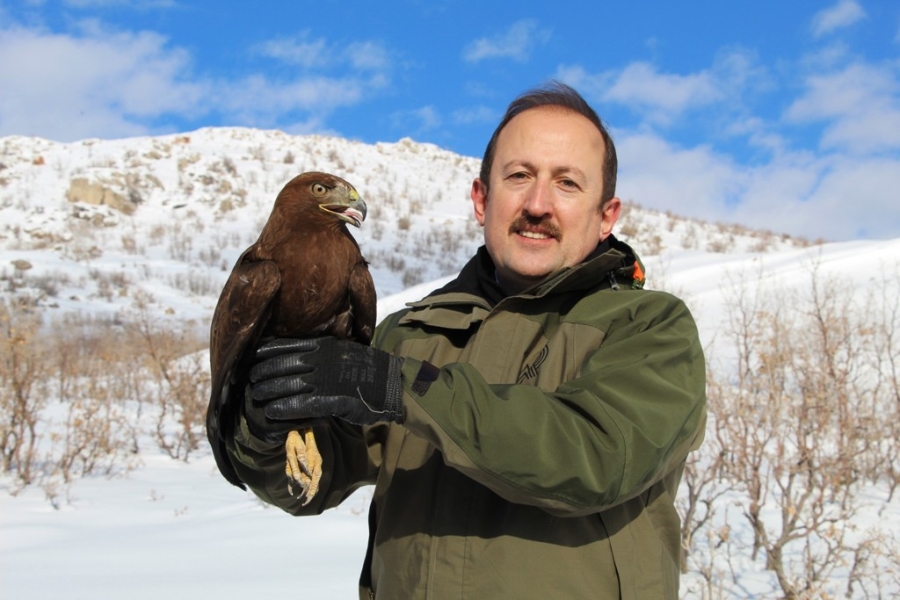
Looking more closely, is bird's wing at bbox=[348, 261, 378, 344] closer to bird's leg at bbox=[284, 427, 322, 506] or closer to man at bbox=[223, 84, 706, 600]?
man at bbox=[223, 84, 706, 600]

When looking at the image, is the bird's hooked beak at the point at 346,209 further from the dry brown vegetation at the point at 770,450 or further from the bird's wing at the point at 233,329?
the dry brown vegetation at the point at 770,450

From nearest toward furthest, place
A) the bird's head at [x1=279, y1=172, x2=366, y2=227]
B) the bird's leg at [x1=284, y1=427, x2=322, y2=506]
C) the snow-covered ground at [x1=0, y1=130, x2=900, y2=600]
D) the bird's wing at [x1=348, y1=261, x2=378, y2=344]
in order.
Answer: the bird's leg at [x1=284, y1=427, x2=322, y2=506] < the bird's wing at [x1=348, y1=261, x2=378, y2=344] < the bird's head at [x1=279, y1=172, x2=366, y2=227] < the snow-covered ground at [x1=0, y1=130, x2=900, y2=600]

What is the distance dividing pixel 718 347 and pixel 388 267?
14414 mm

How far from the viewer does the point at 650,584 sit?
186 centimetres

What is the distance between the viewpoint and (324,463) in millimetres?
2439

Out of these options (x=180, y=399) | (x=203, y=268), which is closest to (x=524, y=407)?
(x=180, y=399)

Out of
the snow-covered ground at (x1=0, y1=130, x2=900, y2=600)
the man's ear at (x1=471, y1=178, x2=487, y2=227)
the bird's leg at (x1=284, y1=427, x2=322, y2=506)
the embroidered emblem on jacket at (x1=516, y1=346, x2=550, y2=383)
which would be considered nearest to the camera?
the embroidered emblem on jacket at (x1=516, y1=346, x2=550, y2=383)

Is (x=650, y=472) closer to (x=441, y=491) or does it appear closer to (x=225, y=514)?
(x=441, y=491)

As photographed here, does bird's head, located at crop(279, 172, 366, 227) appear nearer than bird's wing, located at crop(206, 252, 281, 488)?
No

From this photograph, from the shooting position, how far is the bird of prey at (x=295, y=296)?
229 centimetres

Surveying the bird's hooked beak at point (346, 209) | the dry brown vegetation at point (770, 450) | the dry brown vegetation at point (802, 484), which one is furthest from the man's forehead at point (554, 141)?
the dry brown vegetation at point (802, 484)

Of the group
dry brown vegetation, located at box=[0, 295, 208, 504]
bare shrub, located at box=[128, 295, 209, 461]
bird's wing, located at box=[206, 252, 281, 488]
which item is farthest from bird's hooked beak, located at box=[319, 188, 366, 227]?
bare shrub, located at box=[128, 295, 209, 461]

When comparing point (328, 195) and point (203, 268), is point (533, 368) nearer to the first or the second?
point (328, 195)

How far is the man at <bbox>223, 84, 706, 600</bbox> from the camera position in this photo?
167 centimetres
